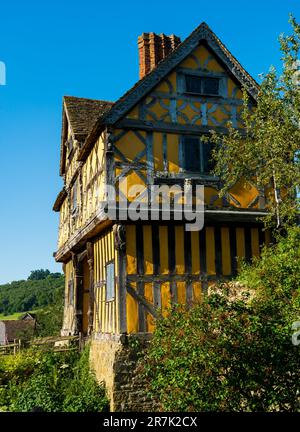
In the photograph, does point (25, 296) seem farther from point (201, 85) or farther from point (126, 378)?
point (126, 378)

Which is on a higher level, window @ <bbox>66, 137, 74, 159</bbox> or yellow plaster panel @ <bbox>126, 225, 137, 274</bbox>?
window @ <bbox>66, 137, 74, 159</bbox>

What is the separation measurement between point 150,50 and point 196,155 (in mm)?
4136

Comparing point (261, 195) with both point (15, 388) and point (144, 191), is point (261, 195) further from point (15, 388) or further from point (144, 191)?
point (15, 388)

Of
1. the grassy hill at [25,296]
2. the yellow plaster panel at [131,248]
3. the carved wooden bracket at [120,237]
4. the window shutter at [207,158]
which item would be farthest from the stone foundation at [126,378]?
the grassy hill at [25,296]

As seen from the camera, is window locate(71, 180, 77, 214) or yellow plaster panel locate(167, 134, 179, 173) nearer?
yellow plaster panel locate(167, 134, 179, 173)

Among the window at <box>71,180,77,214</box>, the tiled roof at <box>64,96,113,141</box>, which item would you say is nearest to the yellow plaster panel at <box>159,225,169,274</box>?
the tiled roof at <box>64,96,113,141</box>

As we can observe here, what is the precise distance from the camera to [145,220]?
473 inches

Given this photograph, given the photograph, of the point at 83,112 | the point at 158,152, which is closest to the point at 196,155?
the point at 158,152

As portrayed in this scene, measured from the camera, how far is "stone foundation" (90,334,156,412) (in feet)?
36.1

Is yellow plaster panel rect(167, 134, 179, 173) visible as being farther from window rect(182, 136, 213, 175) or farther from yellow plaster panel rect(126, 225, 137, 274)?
yellow plaster panel rect(126, 225, 137, 274)

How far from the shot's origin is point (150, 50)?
1491cm

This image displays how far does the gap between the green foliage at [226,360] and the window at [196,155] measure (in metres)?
5.43

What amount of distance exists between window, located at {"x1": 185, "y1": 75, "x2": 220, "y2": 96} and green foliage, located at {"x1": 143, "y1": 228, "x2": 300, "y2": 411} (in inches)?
277
